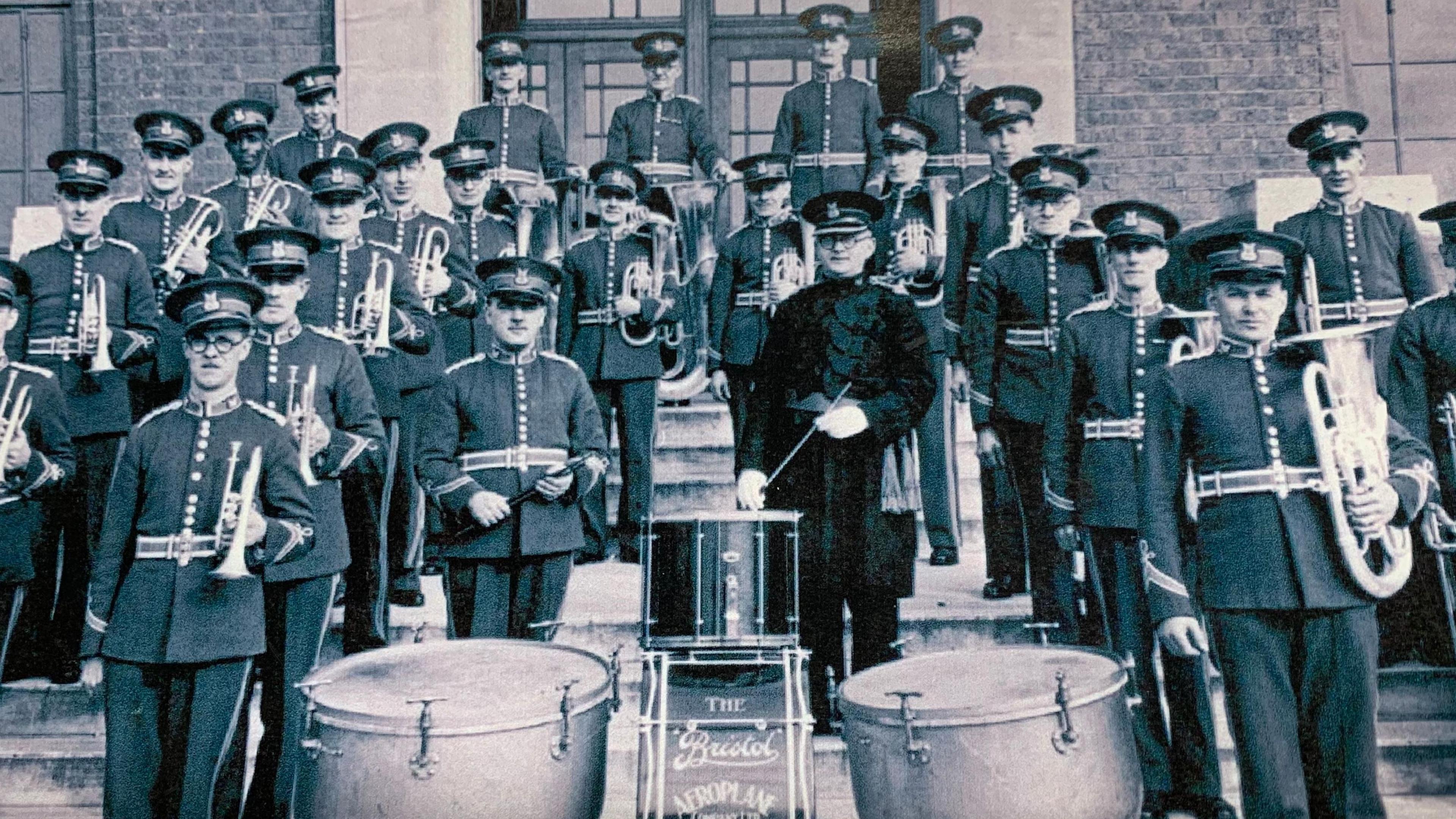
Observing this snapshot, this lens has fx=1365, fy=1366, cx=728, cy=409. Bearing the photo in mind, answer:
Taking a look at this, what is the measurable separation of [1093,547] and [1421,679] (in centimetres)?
151

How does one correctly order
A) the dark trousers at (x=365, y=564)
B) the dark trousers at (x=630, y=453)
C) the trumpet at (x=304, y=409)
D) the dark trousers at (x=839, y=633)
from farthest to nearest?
1. the dark trousers at (x=630, y=453)
2. the dark trousers at (x=365, y=564)
3. the dark trousers at (x=839, y=633)
4. the trumpet at (x=304, y=409)

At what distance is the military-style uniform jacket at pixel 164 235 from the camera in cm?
645

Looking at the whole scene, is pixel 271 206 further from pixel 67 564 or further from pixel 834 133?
pixel 834 133

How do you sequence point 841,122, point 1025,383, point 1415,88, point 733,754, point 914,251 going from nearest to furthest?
point 733,754
point 1025,383
point 914,251
point 841,122
point 1415,88

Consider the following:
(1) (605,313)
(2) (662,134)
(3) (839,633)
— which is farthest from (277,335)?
(2) (662,134)

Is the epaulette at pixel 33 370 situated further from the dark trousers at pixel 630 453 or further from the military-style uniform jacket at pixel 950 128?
the military-style uniform jacket at pixel 950 128

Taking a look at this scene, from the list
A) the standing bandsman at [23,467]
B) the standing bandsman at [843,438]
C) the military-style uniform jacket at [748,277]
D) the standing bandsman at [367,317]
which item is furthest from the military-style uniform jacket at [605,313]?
the standing bandsman at [23,467]

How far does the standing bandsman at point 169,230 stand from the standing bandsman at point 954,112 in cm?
402

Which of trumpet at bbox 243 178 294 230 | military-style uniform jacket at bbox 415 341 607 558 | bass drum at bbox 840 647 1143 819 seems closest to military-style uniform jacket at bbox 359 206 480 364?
trumpet at bbox 243 178 294 230

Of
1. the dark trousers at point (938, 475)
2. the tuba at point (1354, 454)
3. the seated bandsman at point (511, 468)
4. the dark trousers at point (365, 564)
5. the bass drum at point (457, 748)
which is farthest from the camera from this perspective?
the dark trousers at point (938, 475)

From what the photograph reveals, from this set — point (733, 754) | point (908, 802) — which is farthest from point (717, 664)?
point (908, 802)

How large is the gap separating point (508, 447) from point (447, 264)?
181 cm

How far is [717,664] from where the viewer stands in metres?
4.61

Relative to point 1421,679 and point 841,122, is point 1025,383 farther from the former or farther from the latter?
point 841,122
